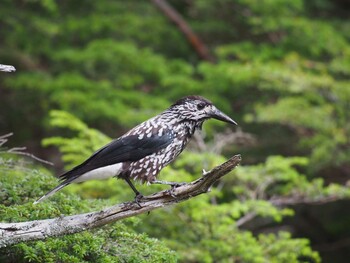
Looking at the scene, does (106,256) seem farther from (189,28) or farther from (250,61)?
(189,28)

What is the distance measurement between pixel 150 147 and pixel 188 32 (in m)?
7.82

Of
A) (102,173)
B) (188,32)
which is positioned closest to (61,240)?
(102,173)

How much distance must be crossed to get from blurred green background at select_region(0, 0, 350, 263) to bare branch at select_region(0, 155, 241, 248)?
2261 mm

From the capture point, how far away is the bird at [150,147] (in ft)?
18.0

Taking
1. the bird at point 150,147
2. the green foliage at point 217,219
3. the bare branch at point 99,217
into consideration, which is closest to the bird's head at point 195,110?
the bird at point 150,147

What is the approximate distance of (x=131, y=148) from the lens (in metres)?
5.64

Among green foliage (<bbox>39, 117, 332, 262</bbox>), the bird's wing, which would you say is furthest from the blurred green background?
the bird's wing

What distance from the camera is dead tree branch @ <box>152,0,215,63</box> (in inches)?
520

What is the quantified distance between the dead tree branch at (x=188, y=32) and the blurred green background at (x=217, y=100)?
0.09 m

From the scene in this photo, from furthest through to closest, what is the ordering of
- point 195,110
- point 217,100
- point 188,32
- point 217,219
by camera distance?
point 188,32
point 217,100
point 217,219
point 195,110

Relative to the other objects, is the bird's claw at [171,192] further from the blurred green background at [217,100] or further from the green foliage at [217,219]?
the blurred green background at [217,100]

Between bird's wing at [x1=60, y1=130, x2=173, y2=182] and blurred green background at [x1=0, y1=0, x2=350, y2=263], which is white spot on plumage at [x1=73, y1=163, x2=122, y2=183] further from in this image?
blurred green background at [x1=0, y1=0, x2=350, y2=263]

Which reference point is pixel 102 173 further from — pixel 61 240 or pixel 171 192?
pixel 171 192

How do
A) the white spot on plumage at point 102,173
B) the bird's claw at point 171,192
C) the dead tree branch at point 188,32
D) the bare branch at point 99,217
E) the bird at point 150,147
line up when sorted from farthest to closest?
the dead tree branch at point 188,32 < the bird at point 150,147 < the white spot on plumage at point 102,173 < the bird's claw at point 171,192 < the bare branch at point 99,217
